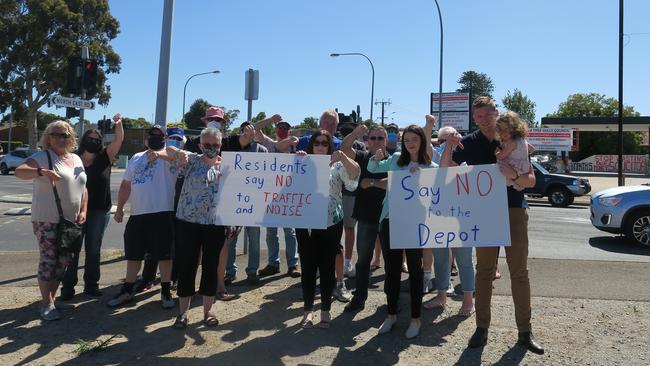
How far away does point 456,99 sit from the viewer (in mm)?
32906

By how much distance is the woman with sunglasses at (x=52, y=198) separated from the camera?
4.80 meters

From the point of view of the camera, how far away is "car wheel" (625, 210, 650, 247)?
9.41 m

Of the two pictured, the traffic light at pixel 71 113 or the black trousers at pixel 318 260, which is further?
the traffic light at pixel 71 113

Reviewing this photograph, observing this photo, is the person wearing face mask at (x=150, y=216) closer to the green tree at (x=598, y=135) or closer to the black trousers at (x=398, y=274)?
the black trousers at (x=398, y=274)

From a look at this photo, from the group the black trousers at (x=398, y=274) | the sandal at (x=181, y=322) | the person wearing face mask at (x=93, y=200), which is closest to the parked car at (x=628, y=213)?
the black trousers at (x=398, y=274)

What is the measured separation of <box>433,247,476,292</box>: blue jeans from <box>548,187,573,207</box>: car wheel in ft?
51.5

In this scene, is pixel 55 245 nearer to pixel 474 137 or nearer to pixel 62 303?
pixel 62 303

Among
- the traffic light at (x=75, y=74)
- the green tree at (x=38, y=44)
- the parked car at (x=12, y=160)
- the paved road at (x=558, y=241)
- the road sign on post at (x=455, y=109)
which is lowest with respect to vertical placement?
the paved road at (x=558, y=241)

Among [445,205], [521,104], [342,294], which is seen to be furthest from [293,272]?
[521,104]

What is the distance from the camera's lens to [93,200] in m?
5.54

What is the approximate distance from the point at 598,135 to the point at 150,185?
6565cm

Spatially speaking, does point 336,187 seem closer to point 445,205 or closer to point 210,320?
point 445,205

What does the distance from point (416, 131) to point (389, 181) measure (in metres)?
0.51

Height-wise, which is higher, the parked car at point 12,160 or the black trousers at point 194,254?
the parked car at point 12,160
